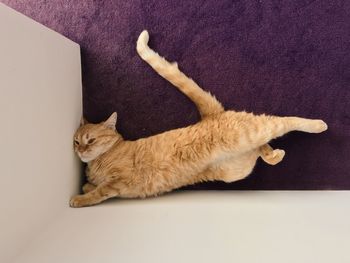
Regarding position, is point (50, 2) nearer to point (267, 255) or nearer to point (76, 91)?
point (76, 91)

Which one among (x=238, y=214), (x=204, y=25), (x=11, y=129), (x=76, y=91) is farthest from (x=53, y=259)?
(x=204, y=25)

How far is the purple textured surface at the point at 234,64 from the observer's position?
1.58 metres

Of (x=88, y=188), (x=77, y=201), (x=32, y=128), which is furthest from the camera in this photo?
(x=88, y=188)

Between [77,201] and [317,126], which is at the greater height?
[317,126]

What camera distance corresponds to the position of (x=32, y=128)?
1168 mm

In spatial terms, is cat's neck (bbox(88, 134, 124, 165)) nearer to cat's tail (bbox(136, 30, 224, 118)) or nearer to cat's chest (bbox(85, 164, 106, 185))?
cat's chest (bbox(85, 164, 106, 185))

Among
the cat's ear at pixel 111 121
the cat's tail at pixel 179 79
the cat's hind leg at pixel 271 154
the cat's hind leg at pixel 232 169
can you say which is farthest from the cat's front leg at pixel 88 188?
the cat's hind leg at pixel 271 154

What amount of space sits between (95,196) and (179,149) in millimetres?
392

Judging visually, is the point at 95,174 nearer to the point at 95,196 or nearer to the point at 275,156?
the point at 95,196

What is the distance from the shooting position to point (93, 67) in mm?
1661

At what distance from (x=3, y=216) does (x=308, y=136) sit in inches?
50.0

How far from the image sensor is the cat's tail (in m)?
1.56

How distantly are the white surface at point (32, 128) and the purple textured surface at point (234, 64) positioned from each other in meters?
0.24

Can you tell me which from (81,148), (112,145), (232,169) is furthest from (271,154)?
(81,148)
